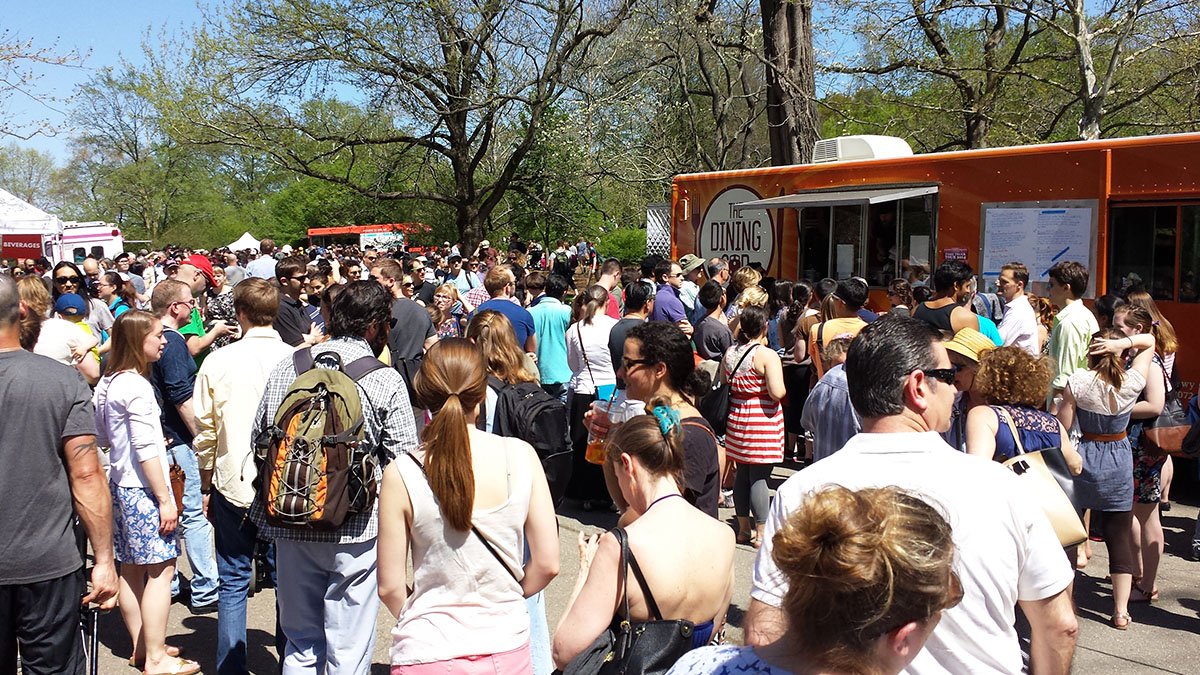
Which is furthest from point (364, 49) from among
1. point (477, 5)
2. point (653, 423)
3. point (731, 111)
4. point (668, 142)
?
point (653, 423)

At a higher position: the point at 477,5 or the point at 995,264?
the point at 477,5

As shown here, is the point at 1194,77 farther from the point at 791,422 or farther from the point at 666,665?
the point at 666,665

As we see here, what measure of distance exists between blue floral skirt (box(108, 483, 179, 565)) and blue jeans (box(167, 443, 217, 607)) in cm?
87

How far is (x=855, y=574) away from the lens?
1.59m

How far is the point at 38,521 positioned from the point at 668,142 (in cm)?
3019

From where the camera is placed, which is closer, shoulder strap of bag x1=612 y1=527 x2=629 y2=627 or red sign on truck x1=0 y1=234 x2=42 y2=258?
shoulder strap of bag x1=612 y1=527 x2=629 y2=627

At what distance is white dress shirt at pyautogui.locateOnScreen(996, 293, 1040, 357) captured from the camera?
7.65 meters

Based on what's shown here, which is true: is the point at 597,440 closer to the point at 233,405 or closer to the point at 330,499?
the point at 330,499

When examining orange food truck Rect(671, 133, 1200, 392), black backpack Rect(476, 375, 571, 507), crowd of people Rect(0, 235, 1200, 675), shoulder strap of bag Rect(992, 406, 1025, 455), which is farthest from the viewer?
orange food truck Rect(671, 133, 1200, 392)

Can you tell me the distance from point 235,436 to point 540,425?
150 cm

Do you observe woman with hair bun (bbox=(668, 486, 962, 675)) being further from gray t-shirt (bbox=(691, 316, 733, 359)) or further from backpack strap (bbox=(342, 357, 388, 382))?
gray t-shirt (bbox=(691, 316, 733, 359))

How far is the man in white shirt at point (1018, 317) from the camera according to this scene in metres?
7.66

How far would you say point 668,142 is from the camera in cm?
3238

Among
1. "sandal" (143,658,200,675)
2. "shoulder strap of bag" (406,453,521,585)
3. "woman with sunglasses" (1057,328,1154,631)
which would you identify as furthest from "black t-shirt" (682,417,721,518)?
"sandal" (143,658,200,675)
